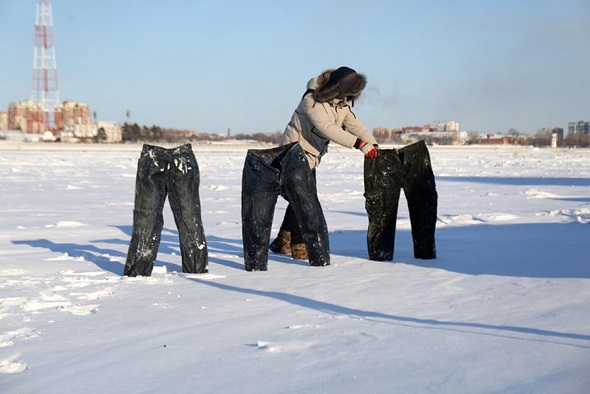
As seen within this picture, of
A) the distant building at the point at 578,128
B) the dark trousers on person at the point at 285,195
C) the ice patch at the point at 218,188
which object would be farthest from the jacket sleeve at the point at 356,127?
the distant building at the point at 578,128

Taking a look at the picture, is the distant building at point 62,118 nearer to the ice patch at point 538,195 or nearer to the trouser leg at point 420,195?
the ice patch at point 538,195

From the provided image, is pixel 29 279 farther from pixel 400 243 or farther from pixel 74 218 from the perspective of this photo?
pixel 74 218

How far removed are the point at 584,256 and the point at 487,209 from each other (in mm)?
5992

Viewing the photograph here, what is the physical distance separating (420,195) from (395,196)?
0.81 ft

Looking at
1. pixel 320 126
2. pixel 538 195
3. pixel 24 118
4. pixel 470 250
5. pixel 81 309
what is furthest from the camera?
pixel 24 118

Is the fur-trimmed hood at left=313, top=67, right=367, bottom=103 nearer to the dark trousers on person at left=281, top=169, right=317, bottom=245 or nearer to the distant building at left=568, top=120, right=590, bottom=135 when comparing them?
the dark trousers on person at left=281, top=169, right=317, bottom=245

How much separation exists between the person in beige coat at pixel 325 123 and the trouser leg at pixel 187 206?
3.67 feet

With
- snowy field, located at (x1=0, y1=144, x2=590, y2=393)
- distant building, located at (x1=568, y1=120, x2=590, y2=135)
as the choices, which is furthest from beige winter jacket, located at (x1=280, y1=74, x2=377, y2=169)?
distant building, located at (x1=568, y1=120, x2=590, y2=135)

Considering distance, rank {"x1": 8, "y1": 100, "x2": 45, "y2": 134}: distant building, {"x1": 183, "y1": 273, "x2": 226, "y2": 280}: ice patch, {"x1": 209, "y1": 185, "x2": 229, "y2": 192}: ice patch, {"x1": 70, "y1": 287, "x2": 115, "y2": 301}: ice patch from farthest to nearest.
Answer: {"x1": 8, "y1": 100, "x2": 45, "y2": 134}: distant building
{"x1": 209, "y1": 185, "x2": 229, "y2": 192}: ice patch
{"x1": 183, "y1": 273, "x2": 226, "y2": 280}: ice patch
{"x1": 70, "y1": 287, "x2": 115, "y2": 301}: ice patch

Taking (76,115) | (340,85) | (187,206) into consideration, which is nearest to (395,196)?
(340,85)

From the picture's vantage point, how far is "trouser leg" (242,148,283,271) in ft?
21.8

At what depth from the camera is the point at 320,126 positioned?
23.2ft

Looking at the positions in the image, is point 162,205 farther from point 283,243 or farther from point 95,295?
point 283,243

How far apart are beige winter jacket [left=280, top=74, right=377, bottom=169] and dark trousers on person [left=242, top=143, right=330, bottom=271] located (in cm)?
43
